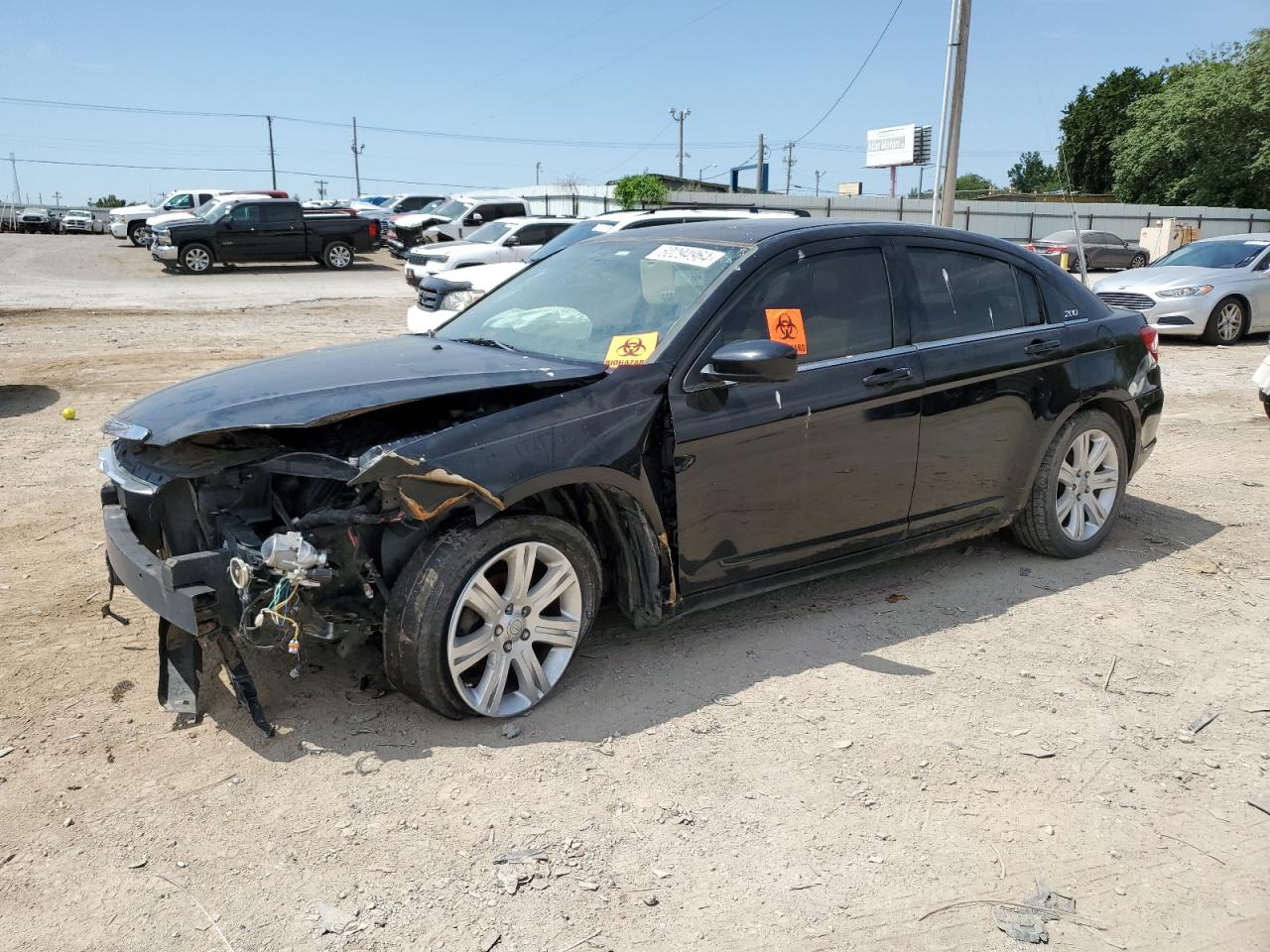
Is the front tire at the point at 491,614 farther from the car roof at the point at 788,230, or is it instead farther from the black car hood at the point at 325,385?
the car roof at the point at 788,230

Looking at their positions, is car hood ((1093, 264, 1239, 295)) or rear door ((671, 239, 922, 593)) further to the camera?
car hood ((1093, 264, 1239, 295))

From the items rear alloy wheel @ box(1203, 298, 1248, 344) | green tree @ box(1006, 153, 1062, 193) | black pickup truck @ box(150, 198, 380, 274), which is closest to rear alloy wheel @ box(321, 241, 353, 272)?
black pickup truck @ box(150, 198, 380, 274)

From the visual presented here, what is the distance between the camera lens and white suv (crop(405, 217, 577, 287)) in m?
19.5

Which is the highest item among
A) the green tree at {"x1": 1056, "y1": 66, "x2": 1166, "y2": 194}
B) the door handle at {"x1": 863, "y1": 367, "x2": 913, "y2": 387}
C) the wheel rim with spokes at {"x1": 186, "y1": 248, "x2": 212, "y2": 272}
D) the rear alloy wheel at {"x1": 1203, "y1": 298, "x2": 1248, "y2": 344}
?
the green tree at {"x1": 1056, "y1": 66, "x2": 1166, "y2": 194}

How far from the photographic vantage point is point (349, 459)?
3410mm

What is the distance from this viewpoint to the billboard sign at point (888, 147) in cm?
4353

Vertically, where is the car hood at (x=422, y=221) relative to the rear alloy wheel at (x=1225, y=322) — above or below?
above

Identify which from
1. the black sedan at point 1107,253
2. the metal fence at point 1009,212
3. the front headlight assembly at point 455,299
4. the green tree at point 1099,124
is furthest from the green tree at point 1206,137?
the front headlight assembly at point 455,299

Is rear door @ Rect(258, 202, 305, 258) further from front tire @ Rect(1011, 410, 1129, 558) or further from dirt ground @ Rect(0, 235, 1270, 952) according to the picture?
front tire @ Rect(1011, 410, 1129, 558)

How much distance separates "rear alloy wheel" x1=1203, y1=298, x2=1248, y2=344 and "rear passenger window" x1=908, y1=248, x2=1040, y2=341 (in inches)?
438

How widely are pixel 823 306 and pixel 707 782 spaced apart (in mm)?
2098

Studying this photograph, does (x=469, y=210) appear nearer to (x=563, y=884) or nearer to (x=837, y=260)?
(x=837, y=260)

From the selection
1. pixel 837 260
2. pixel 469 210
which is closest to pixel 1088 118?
pixel 469 210

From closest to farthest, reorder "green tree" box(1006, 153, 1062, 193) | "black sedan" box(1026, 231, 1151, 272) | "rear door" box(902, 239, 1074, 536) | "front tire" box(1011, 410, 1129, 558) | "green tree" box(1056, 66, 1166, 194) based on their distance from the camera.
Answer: "rear door" box(902, 239, 1074, 536)
"front tire" box(1011, 410, 1129, 558)
"black sedan" box(1026, 231, 1151, 272)
"green tree" box(1056, 66, 1166, 194)
"green tree" box(1006, 153, 1062, 193)
